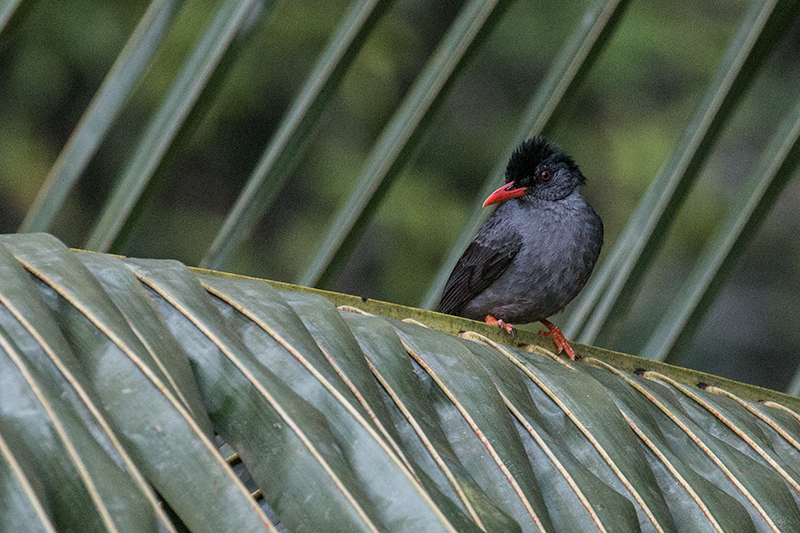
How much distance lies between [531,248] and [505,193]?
22 cm

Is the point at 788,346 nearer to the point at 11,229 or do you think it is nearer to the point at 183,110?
the point at 183,110

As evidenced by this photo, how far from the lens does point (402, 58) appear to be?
2.70 m

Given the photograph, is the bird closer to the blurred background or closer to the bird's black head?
the bird's black head

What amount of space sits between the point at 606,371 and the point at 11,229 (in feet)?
18.5

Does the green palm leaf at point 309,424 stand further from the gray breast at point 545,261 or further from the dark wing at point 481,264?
the dark wing at point 481,264

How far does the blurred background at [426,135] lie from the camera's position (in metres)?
2.40

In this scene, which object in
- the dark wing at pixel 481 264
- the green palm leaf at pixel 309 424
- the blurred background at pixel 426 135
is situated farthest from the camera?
the dark wing at pixel 481 264

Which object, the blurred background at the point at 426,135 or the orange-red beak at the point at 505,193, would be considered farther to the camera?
the orange-red beak at the point at 505,193

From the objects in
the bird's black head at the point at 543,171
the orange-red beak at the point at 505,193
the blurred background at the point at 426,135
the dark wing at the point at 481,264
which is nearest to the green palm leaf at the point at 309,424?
the blurred background at the point at 426,135

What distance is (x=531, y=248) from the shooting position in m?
3.03

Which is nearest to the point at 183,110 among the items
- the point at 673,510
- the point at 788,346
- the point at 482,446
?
the point at 482,446

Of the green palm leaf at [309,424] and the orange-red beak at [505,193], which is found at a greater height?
the orange-red beak at [505,193]

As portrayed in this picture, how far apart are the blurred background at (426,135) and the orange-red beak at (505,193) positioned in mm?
86

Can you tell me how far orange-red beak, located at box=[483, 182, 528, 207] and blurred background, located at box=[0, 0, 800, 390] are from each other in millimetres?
86
